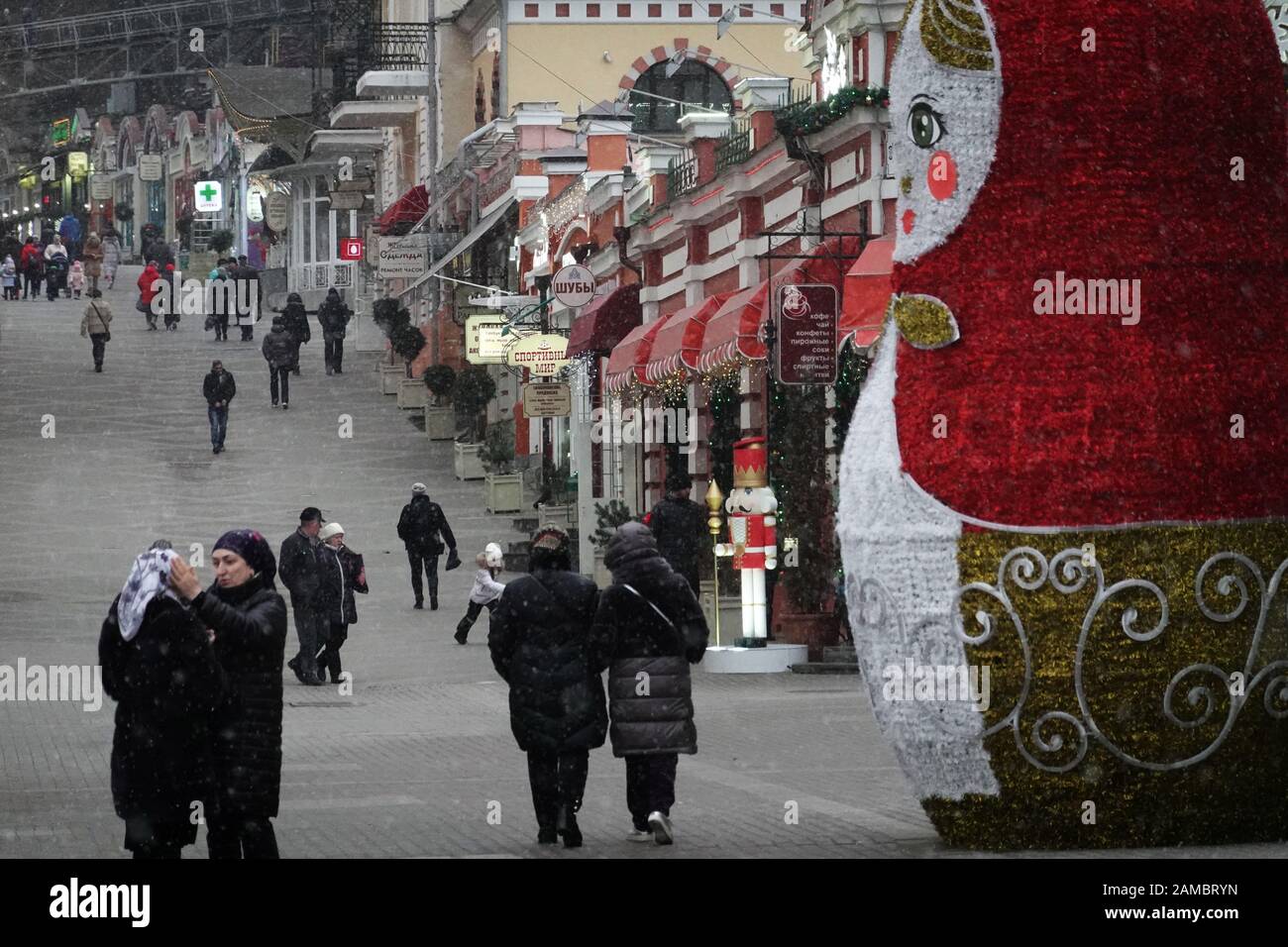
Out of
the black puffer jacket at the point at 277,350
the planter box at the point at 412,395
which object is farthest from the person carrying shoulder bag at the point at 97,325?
the planter box at the point at 412,395

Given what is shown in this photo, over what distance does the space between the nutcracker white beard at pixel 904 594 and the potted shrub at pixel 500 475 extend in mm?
26100

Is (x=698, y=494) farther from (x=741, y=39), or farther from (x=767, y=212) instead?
(x=741, y=39)

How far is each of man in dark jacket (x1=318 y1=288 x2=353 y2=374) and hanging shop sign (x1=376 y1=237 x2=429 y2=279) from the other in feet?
3.73

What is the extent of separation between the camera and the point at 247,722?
368 inches

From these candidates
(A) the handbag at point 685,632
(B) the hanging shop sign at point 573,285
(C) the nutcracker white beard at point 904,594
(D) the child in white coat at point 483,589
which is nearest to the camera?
(C) the nutcracker white beard at point 904,594

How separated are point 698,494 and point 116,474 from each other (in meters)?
10.2

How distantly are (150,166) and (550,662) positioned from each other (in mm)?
93298

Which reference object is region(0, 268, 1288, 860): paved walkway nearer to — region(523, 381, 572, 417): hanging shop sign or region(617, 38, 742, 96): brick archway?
region(523, 381, 572, 417): hanging shop sign

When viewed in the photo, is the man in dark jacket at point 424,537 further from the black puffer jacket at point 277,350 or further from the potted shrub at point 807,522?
the black puffer jacket at point 277,350

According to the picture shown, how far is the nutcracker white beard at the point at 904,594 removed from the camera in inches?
411

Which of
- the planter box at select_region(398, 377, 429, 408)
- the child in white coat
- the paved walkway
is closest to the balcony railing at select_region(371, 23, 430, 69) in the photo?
the paved walkway
